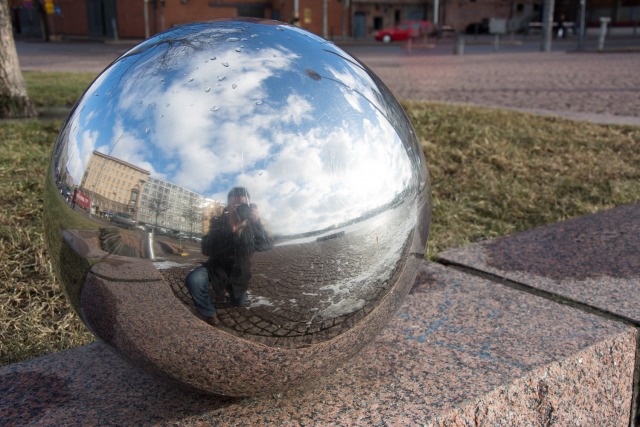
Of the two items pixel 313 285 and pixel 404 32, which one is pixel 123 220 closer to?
pixel 313 285

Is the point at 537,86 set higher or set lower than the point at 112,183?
lower

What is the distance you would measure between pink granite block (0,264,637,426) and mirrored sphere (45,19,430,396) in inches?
5.8

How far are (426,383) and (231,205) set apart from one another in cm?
90

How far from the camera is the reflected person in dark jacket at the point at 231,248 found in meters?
1.57

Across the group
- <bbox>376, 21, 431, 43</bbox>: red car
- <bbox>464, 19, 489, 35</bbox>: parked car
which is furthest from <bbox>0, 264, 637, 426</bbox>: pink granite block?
<bbox>464, 19, 489, 35</bbox>: parked car

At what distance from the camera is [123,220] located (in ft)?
5.36

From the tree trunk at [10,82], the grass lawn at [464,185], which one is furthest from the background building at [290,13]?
the grass lawn at [464,185]

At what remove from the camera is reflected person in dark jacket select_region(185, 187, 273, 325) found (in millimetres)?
1574

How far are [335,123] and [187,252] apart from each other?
0.51 meters

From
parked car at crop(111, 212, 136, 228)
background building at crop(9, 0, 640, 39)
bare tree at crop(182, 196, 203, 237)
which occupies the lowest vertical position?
parked car at crop(111, 212, 136, 228)

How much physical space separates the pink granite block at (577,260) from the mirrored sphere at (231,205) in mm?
1198

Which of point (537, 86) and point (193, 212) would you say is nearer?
point (193, 212)

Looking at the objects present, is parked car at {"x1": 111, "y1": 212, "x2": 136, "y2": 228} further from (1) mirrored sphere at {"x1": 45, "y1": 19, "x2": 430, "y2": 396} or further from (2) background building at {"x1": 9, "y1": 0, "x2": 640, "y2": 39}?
(2) background building at {"x1": 9, "y1": 0, "x2": 640, "y2": 39}

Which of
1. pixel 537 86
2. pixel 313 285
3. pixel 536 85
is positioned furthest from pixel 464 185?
pixel 536 85
